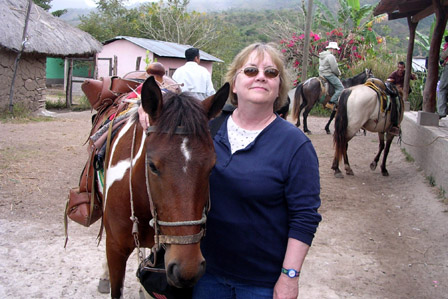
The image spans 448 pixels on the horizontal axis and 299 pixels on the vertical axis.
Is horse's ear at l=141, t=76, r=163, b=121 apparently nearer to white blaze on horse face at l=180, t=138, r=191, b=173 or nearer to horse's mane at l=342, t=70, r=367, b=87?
white blaze on horse face at l=180, t=138, r=191, b=173

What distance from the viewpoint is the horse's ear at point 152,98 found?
1.63 m

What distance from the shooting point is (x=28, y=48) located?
36.4 ft

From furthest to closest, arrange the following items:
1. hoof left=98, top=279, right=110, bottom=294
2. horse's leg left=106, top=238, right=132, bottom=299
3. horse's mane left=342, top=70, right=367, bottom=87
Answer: horse's mane left=342, top=70, right=367, bottom=87 → hoof left=98, top=279, right=110, bottom=294 → horse's leg left=106, top=238, right=132, bottom=299

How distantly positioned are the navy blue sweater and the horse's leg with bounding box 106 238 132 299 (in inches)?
30.1

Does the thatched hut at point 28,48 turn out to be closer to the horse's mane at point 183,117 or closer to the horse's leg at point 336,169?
the horse's leg at point 336,169

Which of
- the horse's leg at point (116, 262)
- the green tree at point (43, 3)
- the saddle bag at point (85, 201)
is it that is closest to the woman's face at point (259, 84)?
the horse's leg at point (116, 262)

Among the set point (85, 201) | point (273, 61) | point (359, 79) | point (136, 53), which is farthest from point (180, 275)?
point (136, 53)

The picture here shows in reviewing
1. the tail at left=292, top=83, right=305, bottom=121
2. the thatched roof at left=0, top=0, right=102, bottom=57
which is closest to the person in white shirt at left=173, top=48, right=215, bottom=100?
the tail at left=292, top=83, right=305, bottom=121

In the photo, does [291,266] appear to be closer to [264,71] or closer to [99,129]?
[264,71]

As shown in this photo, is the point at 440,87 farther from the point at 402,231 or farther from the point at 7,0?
the point at 7,0

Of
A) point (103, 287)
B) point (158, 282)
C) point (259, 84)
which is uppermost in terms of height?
point (259, 84)

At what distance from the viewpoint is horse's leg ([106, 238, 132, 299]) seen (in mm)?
2268

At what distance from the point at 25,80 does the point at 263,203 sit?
39.0 ft

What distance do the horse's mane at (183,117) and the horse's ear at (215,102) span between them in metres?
0.09
